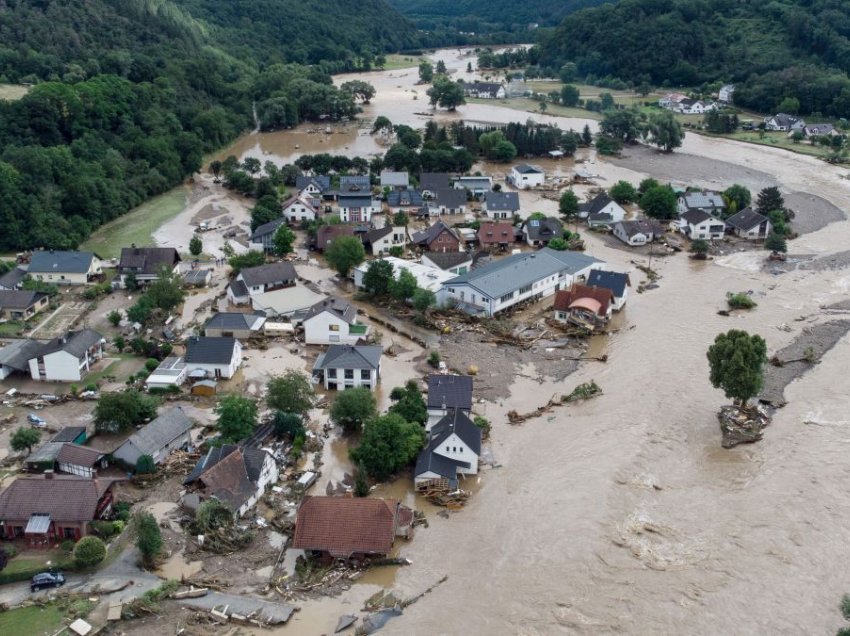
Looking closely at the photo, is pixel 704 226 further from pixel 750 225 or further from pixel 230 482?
pixel 230 482

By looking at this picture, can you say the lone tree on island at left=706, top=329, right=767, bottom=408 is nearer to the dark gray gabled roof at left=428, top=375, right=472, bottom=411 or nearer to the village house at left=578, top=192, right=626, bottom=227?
the dark gray gabled roof at left=428, top=375, right=472, bottom=411

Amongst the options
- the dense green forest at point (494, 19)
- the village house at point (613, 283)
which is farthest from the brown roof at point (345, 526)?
the dense green forest at point (494, 19)

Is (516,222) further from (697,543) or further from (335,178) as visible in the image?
(697,543)

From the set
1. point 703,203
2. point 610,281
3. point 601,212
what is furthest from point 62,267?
point 703,203

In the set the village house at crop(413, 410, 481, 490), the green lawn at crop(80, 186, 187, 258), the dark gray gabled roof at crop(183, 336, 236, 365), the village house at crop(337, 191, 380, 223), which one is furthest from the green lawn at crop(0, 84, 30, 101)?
the village house at crop(413, 410, 481, 490)

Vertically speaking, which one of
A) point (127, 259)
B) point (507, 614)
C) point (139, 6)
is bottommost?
point (507, 614)

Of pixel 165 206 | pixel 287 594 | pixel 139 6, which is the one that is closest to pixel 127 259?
pixel 165 206

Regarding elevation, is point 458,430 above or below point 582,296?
below
